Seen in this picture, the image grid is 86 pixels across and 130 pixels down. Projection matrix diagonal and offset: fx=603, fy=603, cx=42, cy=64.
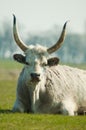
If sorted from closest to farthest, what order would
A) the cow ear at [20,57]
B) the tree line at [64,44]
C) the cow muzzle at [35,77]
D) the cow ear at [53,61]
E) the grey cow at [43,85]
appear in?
the cow muzzle at [35,77]
the grey cow at [43,85]
the cow ear at [20,57]
the cow ear at [53,61]
the tree line at [64,44]

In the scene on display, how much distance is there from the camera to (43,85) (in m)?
18.1

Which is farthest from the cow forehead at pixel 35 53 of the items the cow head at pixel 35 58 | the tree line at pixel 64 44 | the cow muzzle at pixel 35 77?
the tree line at pixel 64 44

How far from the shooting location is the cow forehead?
682 inches

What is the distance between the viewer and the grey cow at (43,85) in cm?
1731

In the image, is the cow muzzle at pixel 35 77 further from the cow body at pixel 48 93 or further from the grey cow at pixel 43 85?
the cow body at pixel 48 93

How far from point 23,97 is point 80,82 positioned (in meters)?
2.50

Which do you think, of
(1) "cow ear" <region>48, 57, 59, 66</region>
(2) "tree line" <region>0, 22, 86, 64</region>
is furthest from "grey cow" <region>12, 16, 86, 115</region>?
(2) "tree line" <region>0, 22, 86, 64</region>

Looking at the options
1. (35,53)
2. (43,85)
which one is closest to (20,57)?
(35,53)

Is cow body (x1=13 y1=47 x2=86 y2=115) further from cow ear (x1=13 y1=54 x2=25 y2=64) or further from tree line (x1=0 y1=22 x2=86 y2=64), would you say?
tree line (x1=0 y1=22 x2=86 y2=64)

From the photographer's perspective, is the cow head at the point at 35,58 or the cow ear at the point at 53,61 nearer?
the cow head at the point at 35,58

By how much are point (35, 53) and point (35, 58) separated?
8.0 inches

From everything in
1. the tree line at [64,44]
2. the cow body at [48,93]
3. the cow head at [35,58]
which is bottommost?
the cow body at [48,93]

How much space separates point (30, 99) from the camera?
1792 centimetres

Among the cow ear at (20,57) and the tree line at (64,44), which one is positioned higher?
the tree line at (64,44)
